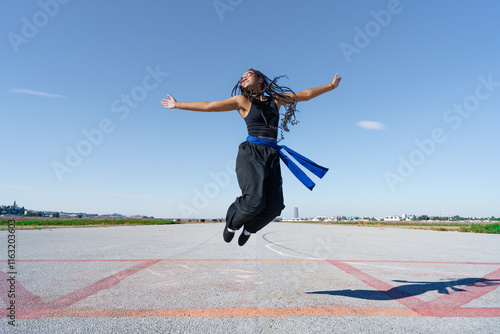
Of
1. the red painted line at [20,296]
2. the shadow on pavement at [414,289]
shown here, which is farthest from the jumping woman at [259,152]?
the red painted line at [20,296]

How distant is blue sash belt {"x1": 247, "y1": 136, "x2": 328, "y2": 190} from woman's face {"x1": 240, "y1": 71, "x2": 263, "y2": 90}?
72 centimetres

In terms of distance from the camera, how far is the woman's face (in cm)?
439

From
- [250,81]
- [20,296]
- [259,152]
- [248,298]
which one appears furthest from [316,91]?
[20,296]

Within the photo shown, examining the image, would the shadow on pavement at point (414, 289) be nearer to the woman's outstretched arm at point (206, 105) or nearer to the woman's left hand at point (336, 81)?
the woman's outstretched arm at point (206, 105)

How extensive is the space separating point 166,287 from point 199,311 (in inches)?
48.4

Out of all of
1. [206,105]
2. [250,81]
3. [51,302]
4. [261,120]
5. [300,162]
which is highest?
[250,81]

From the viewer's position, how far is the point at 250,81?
14.4 ft

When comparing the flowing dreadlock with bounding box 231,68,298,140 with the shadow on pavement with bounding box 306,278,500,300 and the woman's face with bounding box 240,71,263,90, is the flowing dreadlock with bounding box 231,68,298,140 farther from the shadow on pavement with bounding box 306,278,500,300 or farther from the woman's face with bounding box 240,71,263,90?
the shadow on pavement with bounding box 306,278,500,300

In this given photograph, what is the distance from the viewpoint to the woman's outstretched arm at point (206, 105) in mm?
4113

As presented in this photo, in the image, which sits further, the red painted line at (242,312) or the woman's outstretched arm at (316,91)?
the woman's outstretched arm at (316,91)

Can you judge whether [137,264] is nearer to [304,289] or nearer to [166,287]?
[166,287]

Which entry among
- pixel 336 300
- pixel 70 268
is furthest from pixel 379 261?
pixel 70 268

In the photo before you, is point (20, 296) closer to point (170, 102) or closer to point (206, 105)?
point (170, 102)

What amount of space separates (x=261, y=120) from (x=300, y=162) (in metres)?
0.82
